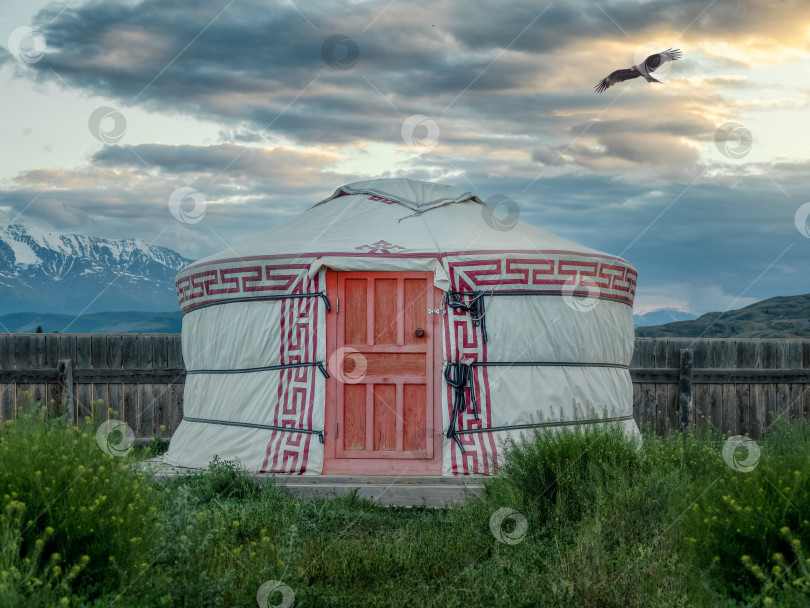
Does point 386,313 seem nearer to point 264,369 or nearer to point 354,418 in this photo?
point 354,418

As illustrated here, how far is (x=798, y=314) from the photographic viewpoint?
31281 mm

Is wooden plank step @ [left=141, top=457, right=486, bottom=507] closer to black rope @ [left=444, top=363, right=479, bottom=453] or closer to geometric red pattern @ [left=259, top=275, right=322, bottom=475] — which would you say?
geometric red pattern @ [left=259, top=275, right=322, bottom=475]

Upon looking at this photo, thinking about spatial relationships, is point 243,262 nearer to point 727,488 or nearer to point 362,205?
point 362,205

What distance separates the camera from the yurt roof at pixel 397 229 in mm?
6879

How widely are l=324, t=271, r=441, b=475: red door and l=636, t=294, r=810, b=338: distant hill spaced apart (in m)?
22.8

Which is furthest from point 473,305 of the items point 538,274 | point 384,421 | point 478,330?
point 384,421

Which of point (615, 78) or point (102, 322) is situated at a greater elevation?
point (102, 322)

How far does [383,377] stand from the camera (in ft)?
22.2

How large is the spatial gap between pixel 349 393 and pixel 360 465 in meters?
0.53

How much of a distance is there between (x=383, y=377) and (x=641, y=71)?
3.27 metres

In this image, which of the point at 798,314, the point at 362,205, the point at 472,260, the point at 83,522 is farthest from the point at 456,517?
the point at 798,314

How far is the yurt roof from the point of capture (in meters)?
6.88

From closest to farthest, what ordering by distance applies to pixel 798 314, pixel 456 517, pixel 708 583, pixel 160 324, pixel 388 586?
pixel 708 583 → pixel 388 586 → pixel 456 517 → pixel 798 314 → pixel 160 324

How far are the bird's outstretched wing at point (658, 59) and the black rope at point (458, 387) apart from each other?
2881 mm
